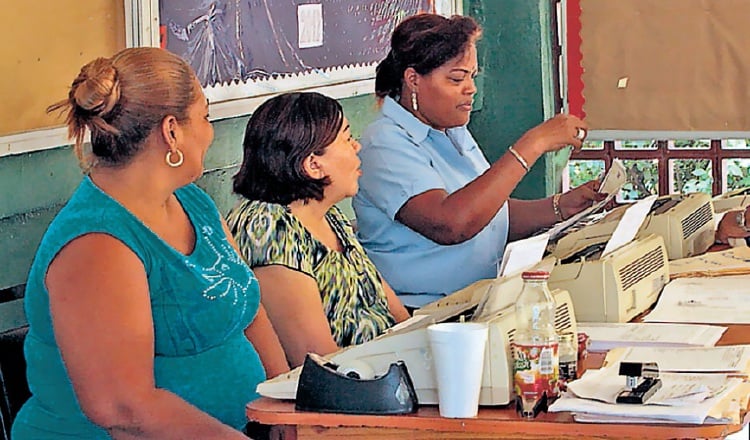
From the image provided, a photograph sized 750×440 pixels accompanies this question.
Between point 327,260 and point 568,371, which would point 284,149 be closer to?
point 327,260

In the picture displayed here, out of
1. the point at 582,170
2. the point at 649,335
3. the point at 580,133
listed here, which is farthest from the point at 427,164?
the point at 582,170

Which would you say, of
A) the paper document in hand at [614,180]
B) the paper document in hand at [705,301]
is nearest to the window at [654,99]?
the paper document in hand at [614,180]

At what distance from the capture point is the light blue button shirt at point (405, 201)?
2.94 m

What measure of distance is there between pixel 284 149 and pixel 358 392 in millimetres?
757

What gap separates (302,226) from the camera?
7.74 ft

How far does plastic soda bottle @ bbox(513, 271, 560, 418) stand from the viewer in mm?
1755

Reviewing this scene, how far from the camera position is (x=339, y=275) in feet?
7.89

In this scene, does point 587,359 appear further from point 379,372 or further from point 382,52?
point 382,52

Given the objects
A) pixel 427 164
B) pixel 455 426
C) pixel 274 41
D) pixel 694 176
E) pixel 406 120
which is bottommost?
pixel 694 176

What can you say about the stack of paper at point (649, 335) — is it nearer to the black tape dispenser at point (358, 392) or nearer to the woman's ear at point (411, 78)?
the black tape dispenser at point (358, 392)

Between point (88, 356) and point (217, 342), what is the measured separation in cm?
31

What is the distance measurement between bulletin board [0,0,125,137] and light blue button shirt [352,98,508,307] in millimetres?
773

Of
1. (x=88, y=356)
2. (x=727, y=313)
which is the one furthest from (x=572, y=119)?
(x=88, y=356)

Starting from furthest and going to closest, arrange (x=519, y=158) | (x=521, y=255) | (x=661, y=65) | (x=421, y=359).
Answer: (x=661, y=65) < (x=519, y=158) < (x=521, y=255) < (x=421, y=359)
